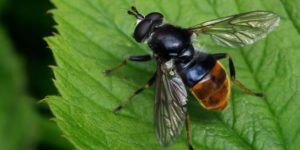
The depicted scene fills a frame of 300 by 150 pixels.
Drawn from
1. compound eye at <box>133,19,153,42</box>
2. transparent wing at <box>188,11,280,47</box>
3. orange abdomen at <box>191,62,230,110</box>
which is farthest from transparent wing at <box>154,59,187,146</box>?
transparent wing at <box>188,11,280,47</box>

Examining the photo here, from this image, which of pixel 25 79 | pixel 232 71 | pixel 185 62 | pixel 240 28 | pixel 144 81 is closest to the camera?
pixel 185 62

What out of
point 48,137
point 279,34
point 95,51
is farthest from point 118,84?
point 48,137

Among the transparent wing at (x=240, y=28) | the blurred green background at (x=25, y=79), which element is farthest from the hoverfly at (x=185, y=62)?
the blurred green background at (x=25, y=79)

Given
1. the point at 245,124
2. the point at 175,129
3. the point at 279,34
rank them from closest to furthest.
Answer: the point at 175,129 < the point at 245,124 < the point at 279,34

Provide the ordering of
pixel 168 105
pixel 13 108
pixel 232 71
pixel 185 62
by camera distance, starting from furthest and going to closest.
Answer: pixel 13 108 < pixel 232 71 < pixel 185 62 < pixel 168 105

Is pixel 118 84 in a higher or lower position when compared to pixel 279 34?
higher

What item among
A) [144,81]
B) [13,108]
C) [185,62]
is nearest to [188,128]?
[185,62]

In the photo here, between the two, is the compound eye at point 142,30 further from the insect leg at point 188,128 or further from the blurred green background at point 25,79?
the blurred green background at point 25,79

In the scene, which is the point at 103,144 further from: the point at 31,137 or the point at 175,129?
the point at 31,137

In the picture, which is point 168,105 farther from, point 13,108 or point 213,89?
point 13,108
